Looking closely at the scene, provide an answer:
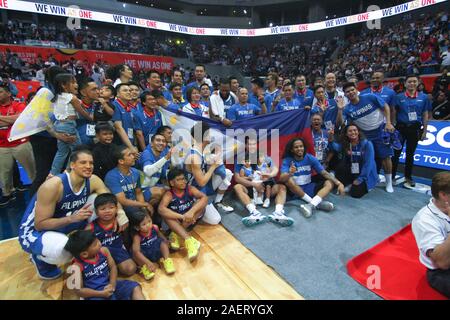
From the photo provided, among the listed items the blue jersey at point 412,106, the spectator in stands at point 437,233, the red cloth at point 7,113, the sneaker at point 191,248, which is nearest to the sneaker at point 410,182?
the blue jersey at point 412,106

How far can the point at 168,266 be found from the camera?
7.97 ft

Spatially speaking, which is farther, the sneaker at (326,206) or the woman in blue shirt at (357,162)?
the woman in blue shirt at (357,162)

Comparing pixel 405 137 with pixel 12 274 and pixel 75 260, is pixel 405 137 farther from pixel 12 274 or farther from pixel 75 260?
pixel 12 274

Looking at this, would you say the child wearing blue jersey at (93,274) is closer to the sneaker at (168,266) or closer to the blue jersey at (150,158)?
the sneaker at (168,266)

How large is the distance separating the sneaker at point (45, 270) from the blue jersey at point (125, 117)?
5.31ft

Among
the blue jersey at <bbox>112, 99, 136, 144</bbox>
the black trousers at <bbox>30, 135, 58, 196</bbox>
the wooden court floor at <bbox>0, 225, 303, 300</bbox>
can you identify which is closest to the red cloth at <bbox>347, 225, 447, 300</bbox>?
the wooden court floor at <bbox>0, 225, 303, 300</bbox>

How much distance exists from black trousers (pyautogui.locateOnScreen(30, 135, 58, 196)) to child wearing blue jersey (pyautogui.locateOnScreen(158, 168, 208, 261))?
1437mm

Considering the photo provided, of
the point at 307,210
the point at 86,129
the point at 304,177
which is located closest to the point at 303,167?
the point at 304,177

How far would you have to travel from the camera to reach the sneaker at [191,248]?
8.40ft

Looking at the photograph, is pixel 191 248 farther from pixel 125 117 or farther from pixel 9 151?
pixel 9 151

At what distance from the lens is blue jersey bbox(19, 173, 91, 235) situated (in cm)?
223

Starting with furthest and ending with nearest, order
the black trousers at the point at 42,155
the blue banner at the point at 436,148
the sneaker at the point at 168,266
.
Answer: the blue banner at the point at 436,148 → the black trousers at the point at 42,155 → the sneaker at the point at 168,266
